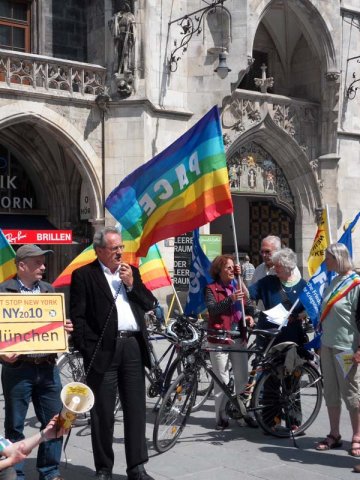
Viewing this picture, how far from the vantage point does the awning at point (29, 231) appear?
16344 mm

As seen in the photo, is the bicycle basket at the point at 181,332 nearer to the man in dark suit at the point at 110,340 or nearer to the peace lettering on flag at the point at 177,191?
the peace lettering on flag at the point at 177,191

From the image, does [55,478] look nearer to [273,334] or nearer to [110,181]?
[273,334]

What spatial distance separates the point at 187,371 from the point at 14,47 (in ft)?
42.7

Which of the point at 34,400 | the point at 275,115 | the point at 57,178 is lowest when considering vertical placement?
the point at 34,400

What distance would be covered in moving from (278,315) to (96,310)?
2.26 metres

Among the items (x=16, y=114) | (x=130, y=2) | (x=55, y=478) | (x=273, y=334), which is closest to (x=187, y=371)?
(x=273, y=334)

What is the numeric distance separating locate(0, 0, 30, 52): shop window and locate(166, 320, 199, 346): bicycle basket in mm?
11825

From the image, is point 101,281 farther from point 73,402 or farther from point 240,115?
point 240,115

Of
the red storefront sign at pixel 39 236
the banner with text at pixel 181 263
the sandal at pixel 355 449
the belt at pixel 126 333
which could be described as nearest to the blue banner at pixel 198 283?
the sandal at pixel 355 449

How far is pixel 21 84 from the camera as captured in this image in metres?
15.7

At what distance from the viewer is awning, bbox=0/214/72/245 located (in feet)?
53.6

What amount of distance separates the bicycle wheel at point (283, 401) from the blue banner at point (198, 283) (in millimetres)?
2183

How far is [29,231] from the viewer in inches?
650

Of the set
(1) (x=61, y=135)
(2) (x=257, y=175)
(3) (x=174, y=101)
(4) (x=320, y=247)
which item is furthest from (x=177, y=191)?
(2) (x=257, y=175)
